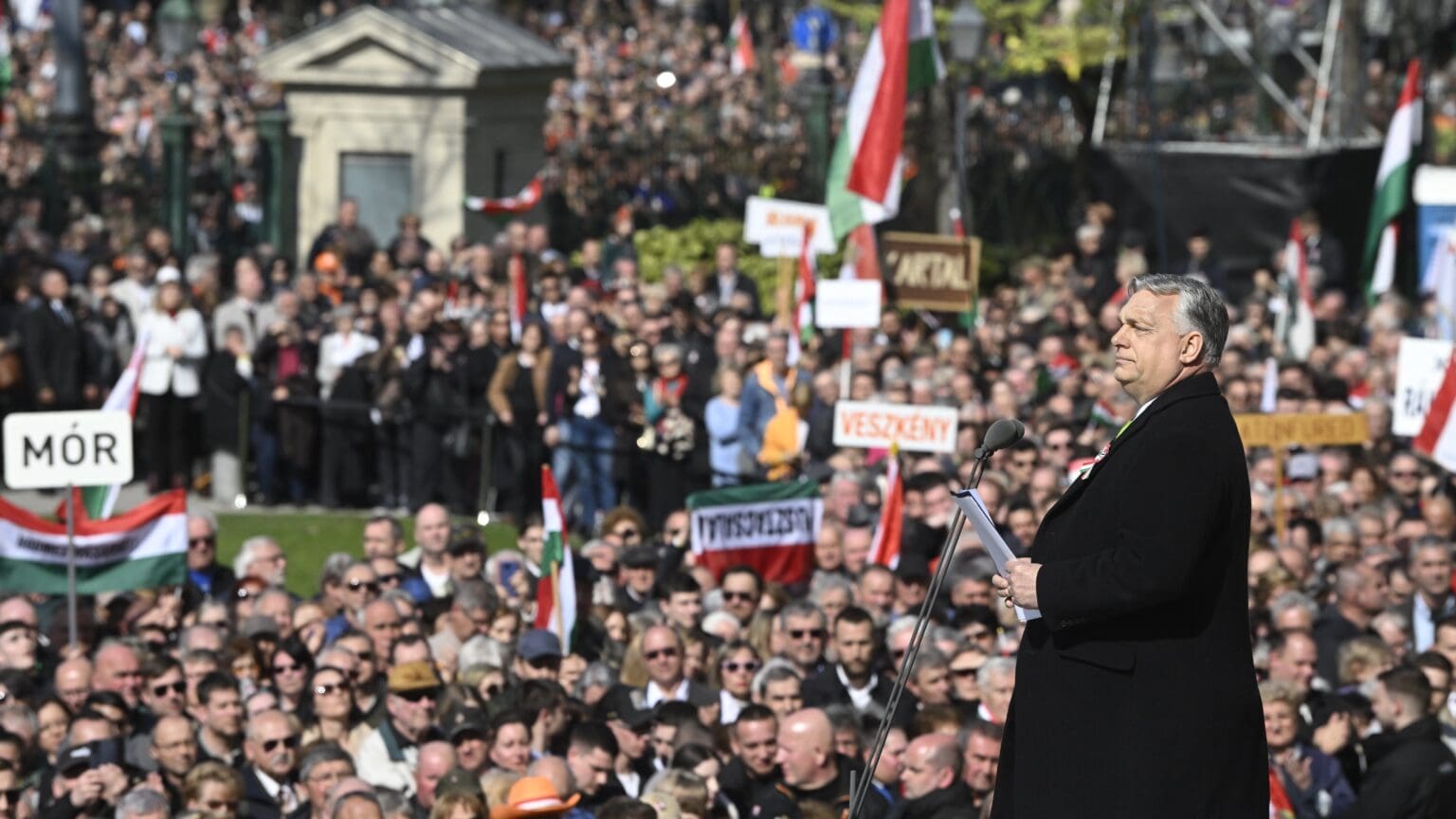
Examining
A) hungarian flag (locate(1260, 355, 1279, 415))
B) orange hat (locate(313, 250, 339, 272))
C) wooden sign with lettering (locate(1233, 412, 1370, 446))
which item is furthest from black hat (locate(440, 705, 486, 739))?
orange hat (locate(313, 250, 339, 272))

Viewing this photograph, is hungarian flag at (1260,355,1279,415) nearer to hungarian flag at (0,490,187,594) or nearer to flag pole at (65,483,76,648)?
hungarian flag at (0,490,187,594)

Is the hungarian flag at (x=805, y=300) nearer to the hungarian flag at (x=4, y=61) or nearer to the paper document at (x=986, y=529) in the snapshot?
the hungarian flag at (x=4, y=61)

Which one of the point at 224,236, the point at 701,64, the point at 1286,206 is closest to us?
the point at 224,236

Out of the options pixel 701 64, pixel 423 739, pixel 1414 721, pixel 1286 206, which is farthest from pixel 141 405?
pixel 701 64

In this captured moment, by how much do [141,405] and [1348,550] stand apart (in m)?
8.59

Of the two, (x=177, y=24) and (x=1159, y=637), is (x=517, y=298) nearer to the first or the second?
(x=177, y=24)

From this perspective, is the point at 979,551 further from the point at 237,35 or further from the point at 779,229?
the point at 237,35

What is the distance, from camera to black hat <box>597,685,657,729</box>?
424 inches

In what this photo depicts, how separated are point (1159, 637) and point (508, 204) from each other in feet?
57.8

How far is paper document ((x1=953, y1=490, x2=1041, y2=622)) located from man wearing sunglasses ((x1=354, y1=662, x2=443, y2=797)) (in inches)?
195

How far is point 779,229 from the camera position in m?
21.1

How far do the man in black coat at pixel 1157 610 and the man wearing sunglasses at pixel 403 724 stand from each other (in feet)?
16.8

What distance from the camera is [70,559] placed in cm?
1241

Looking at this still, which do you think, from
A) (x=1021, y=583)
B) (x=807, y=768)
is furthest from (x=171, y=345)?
(x=1021, y=583)
